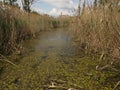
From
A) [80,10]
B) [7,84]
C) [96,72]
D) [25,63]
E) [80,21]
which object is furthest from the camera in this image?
[80,10]

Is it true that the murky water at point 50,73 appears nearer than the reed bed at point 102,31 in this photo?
Yes

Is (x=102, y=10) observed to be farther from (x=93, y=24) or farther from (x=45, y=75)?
(x=45, y=75)

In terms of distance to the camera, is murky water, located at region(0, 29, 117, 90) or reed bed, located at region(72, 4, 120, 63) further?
reed bed, located at region(72, 4, 120, 63)

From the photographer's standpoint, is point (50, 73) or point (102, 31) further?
point (102, 31)

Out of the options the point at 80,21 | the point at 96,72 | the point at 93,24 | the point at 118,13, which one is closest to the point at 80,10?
the point at 80,21

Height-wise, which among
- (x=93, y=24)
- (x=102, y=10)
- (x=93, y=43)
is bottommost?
(x=93, y=43)

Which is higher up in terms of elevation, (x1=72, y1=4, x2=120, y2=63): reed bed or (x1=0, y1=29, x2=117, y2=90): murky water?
(x1=72, y1=4, x2=120, y2=63): reed bed

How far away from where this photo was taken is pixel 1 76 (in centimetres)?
328

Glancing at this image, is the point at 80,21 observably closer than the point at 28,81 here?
No

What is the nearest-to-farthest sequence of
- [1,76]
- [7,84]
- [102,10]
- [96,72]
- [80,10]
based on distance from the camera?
1. [7,84]
2. [1,76]
3. [96,72]
4. [102,10]
5. [80,10]

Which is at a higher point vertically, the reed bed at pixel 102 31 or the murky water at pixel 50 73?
the reed bed at pixel 102 31

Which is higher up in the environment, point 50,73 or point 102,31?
point 102,31

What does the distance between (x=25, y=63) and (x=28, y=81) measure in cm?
99

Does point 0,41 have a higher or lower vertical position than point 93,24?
lower
